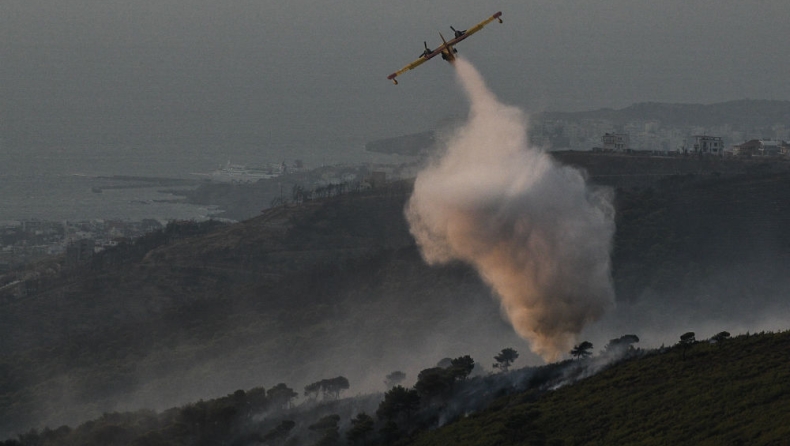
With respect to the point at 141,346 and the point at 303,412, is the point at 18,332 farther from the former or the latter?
the point at 303,412

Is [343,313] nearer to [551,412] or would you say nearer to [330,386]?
[330,386]

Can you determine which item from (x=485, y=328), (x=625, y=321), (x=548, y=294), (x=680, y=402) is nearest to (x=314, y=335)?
(x=485, y=328)

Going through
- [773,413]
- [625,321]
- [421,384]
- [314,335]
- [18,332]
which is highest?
[18,332]

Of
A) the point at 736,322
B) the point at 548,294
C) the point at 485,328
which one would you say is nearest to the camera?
the point at 548,294

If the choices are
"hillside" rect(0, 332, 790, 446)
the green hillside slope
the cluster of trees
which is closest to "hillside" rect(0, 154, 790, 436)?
the cluster of trees

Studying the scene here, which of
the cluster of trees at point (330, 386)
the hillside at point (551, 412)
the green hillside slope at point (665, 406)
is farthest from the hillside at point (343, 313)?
the green hillside slope at point (665, 406)
